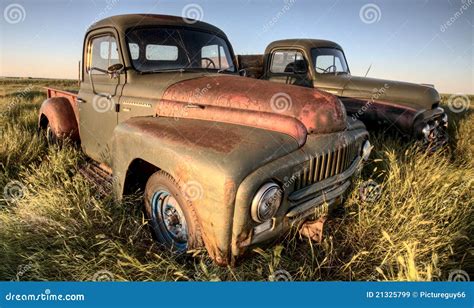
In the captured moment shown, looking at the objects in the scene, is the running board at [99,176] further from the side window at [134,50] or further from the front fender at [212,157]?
the side window at [134,50]

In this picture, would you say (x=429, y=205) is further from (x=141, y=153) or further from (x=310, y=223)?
(x=141, y=153)

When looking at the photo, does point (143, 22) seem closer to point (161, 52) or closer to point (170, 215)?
point (161, 52)

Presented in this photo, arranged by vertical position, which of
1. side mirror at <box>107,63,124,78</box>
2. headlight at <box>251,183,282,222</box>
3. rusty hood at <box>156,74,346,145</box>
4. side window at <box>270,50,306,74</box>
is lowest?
headlight at <box>251,183,282,222</box>

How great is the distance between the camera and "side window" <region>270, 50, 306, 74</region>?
5398 mm

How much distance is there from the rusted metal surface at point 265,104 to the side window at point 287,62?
2915 mm

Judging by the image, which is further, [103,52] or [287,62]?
[287,62]

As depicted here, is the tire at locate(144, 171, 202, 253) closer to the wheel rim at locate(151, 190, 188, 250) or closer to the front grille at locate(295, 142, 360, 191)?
the wheel rim at locate(151, 190, 188, 250)

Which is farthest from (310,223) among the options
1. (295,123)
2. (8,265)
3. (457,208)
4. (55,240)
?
(8,265)

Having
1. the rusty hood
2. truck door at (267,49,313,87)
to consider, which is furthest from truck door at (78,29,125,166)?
truck door at (267,49,313,87)

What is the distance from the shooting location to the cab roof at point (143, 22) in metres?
3.16

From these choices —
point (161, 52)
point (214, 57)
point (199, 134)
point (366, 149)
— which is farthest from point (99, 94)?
point (366, 149)

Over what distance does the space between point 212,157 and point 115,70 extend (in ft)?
5.72

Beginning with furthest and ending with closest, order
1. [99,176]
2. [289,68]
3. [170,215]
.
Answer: [289,68] → [99,176] → [170,215]

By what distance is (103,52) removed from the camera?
11.3ft
